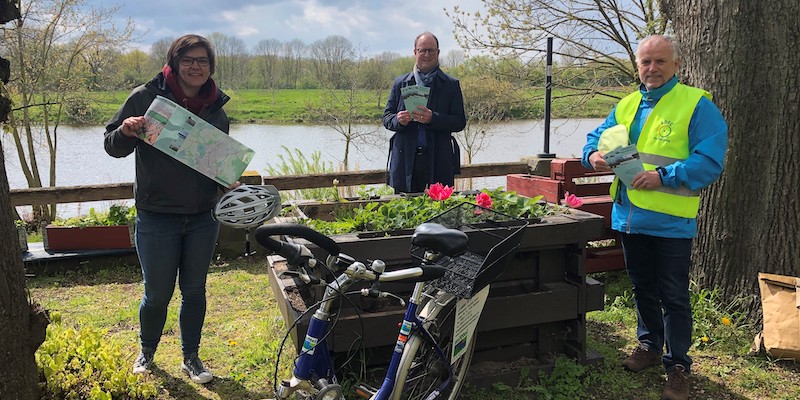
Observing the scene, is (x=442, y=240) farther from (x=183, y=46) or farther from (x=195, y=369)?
(x=195, y=369)

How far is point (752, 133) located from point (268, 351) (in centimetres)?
346

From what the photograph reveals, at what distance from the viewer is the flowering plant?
10.6ft

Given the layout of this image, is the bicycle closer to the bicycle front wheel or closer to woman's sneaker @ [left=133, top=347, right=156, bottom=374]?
the bicycle front wheel

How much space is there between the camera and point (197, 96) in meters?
3.16

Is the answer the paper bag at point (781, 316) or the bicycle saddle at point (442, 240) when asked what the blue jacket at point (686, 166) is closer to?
the paper bag at point (781, 316)

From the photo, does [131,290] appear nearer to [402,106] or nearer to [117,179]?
[402,106]

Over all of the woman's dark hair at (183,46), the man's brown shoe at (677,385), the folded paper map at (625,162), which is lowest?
the man's brown shoe at (677,385)

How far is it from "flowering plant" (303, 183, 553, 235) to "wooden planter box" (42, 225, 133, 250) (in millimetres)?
3347

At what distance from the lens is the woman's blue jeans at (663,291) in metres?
3.07

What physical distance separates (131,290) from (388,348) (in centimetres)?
316

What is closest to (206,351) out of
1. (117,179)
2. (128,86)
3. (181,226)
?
(181,226)

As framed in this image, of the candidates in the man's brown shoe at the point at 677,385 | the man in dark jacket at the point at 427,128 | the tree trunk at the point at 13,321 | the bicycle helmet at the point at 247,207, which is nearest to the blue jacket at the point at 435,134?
the man in dark jacket at the point at 427,128

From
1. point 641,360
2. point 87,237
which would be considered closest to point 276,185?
point 87,237

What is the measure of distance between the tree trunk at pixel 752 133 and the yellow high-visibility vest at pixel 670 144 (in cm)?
119
